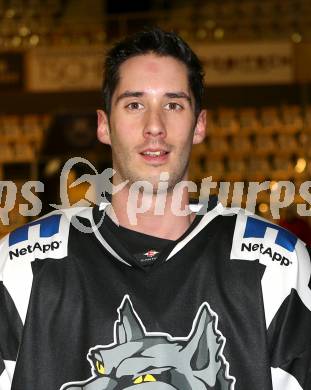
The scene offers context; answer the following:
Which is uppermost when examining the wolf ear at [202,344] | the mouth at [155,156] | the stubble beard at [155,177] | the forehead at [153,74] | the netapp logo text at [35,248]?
the forehead at [153,74]

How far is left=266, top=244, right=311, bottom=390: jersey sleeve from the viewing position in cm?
200

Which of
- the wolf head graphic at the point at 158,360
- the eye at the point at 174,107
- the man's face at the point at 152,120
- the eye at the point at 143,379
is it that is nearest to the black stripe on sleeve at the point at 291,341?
the wolf head graphic at the point at 158,360

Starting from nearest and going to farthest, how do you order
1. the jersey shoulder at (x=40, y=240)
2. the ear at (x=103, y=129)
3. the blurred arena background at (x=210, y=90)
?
1. the jersey shoulder at (x=40, y=240)
2. the ear at (x=103, y=129)
3. the blurred arena background at (x=210, y=90)

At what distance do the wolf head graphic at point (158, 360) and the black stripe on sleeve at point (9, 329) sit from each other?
14 centimetres

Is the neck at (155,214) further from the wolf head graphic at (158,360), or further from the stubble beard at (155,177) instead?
the wolf head graphic at (158,360)

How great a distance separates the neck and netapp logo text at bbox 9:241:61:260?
17 cm

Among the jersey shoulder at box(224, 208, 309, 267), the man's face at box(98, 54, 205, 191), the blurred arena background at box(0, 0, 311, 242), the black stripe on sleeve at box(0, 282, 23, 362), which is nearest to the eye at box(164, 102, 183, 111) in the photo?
the man's face at box(98, 54, 205, 191)

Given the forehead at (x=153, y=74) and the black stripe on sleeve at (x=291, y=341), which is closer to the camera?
the black stripe on sleeve at (x=291, y=341)

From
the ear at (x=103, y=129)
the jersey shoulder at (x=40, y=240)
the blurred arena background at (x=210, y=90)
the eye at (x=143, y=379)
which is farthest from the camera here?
the blurred arena background at (x=210, y=90)

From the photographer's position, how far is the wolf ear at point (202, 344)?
2000 millimetres

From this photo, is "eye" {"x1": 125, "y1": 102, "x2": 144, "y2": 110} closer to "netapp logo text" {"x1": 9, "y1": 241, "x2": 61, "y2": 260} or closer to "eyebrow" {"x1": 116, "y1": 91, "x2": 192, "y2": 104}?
"eyebrow" {"x1": 116, "y1": 91, "x2": 192, "y2": 104}

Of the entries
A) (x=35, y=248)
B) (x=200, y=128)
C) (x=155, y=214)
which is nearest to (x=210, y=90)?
(x=200, y=128)

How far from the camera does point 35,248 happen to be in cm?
211

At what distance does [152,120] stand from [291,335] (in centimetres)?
56
